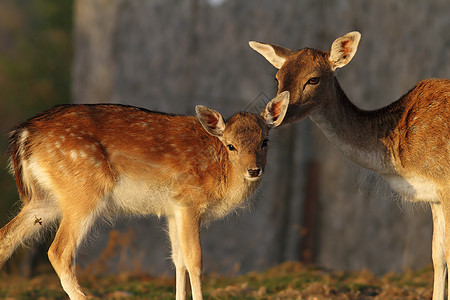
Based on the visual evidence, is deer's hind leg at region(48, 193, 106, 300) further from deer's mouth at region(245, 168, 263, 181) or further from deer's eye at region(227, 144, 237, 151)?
deer's mouth at region(245, 168, 263, 181)

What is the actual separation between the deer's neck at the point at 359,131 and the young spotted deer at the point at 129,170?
828 mm

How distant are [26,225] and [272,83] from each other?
5.30 metres

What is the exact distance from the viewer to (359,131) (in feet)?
24.0

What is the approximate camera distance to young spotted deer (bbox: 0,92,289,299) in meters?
6.34

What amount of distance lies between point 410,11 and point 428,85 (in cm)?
524

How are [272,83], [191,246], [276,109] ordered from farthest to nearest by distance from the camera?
[272,83], [276,109], [191,246]

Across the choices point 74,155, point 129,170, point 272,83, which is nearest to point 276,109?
point 129,170

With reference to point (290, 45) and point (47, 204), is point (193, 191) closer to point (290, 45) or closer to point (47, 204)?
point (47, 204)

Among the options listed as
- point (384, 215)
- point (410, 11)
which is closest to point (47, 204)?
point (384, 215)

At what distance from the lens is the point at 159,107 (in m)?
10.9

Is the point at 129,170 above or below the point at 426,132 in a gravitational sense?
below

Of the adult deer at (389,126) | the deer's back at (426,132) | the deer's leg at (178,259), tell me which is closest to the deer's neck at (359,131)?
the adult deer at (389,126)

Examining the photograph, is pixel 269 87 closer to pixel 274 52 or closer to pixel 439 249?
pixel 274 52

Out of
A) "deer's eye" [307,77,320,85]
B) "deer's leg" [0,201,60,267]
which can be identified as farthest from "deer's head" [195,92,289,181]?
"deer's leg" [0,201,60,267]
